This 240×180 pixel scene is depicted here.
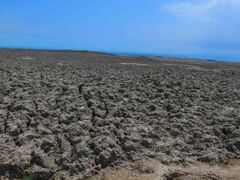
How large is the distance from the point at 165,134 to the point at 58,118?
2.72 m

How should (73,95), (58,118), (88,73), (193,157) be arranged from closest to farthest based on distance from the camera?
(193,157) → (58,118) → (73,95) → (88,73)

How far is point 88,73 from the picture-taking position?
60.1 ft

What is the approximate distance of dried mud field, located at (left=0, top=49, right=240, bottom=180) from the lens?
9041 millimetres

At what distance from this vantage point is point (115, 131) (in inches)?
419

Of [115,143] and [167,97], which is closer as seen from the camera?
[115,143]

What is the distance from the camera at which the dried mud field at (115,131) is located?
9041mm

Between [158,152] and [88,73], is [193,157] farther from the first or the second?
[88,73]

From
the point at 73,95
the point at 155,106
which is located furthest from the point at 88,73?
the point at 155,106

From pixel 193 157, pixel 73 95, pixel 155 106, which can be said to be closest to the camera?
pixel 193 157

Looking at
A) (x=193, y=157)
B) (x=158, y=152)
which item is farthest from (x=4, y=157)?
(x=193, y=157)

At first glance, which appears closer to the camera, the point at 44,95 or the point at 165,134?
the point at 165,134

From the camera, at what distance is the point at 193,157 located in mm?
9852

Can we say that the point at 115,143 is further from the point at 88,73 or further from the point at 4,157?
the point at 88,73

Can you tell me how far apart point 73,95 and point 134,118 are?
260 cm
